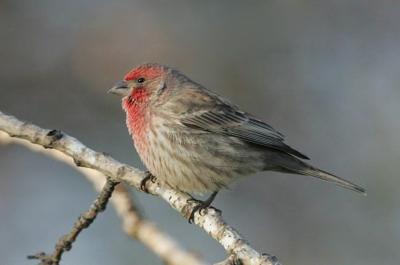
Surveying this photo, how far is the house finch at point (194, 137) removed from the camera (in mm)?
8078

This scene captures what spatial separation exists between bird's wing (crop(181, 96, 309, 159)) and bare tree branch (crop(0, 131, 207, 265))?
1.35 meters

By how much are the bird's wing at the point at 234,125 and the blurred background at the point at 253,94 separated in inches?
90.9

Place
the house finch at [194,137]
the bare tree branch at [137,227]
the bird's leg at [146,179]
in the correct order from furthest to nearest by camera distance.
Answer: the house finch at [194,137] → the bird's leg at [146,179] → the bare tree branch at [137,227]

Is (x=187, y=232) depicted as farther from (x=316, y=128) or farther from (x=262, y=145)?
(x=262, y=145)

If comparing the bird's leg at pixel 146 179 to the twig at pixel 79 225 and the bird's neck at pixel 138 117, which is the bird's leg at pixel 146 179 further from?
the bird's neck at pixel 138 117

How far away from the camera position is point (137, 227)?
6.98 metres

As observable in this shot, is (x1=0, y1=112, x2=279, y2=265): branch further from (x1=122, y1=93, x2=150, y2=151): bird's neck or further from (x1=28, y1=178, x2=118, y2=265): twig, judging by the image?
(x1=122, y1=93, x2=150, y2=151): bird's neck

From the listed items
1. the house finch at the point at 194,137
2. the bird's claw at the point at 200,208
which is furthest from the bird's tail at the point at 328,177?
the bird's claw at the point at 200,208

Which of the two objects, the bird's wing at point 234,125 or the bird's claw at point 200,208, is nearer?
the bird's claw at point 200,208

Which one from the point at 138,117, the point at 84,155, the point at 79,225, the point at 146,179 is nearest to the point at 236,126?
the point at 138,117

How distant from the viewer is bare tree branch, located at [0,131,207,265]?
6508mm

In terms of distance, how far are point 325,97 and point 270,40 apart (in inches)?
53.5

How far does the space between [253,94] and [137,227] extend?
5612 mm

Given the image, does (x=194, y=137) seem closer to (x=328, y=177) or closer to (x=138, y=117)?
(x=138, y=117)
